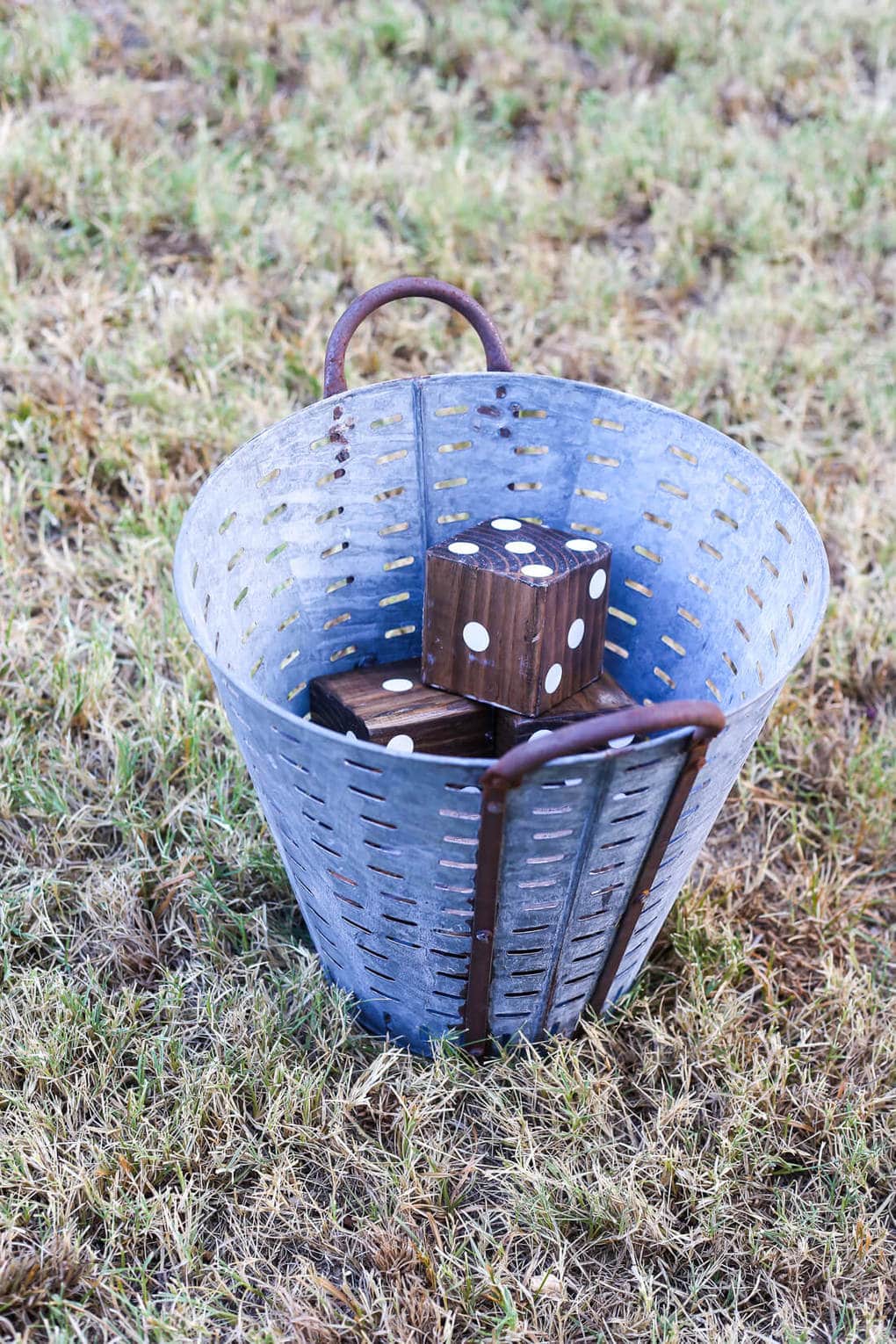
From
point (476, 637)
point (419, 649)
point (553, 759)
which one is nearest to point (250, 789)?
point (419, 649)

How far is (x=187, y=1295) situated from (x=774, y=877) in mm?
1073

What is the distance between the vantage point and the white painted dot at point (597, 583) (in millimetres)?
1660

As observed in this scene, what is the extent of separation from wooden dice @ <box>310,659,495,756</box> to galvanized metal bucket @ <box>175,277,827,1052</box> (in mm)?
73

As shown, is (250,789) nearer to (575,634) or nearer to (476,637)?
(476,637)

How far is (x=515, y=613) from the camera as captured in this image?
160 centimetres

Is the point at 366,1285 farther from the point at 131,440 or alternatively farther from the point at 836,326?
the point at 836,326

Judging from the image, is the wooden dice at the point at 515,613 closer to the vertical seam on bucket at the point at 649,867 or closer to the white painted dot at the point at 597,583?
the white painted dot at the point at 597,583

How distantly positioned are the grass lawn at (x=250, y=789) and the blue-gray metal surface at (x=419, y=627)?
187 mm

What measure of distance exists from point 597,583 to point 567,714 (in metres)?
0.19

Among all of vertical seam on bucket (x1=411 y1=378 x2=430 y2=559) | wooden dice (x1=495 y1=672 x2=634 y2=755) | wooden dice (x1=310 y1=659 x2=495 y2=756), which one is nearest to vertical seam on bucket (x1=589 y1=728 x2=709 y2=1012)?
wooden dice (x1=495 y1=672 x2=634 y2=755)

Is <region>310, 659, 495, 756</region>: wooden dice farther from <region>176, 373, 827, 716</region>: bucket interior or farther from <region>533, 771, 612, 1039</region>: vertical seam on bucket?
<region>533, 771, 612, 1039</region>: vertical seam on bucket

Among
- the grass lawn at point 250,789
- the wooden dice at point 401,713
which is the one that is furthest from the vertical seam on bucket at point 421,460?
the grass lawn at point 250,789

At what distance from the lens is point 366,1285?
136cm

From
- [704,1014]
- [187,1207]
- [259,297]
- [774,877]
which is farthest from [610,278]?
[187,1207]
